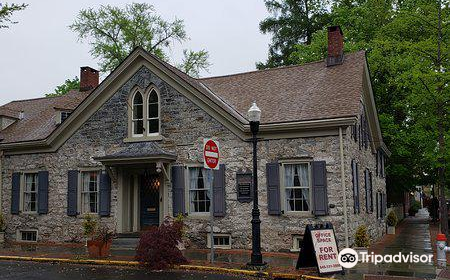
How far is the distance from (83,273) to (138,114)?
23.8 ft

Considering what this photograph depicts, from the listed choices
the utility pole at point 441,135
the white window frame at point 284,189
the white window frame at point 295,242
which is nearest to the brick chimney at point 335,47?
the utility pole at point 441,135

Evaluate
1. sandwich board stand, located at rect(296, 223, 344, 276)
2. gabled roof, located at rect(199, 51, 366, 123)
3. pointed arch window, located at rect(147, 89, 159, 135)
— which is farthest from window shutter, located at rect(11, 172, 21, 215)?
sandwich board stand, located at rect(296, 223, 344, 276)

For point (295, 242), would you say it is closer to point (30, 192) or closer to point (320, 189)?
point (320, 189)

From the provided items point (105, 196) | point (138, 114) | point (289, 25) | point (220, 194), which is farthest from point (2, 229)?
point (289, 25)

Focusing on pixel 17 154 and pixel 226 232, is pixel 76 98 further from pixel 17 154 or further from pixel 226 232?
pixel 226 232

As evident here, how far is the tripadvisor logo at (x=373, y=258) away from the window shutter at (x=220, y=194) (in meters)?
4.28

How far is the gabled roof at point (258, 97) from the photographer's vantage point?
14875 mm

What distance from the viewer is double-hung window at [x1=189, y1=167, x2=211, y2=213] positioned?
16234 millimetres

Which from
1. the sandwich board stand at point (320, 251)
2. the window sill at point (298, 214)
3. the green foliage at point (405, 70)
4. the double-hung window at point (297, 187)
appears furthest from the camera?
the green foliage at point (405, 70)

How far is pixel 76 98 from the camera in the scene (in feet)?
74.6

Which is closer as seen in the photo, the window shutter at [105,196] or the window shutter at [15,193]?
the window shutter at [105,196]

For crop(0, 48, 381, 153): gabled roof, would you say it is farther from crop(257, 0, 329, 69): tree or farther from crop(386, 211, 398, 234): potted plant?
crop(257, 0, 329, 69): tree

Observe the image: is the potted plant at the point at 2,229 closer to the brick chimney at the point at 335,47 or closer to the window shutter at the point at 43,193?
the window shutter at the point at 43,193

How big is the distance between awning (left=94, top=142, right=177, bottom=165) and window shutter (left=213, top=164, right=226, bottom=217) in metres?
1.81
